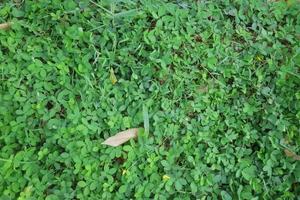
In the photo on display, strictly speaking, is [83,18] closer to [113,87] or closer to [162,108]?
[113,87]

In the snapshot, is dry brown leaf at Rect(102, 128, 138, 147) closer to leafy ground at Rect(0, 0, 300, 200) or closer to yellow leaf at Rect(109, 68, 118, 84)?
leafy ground at Rect(0, 0, 300, 200)

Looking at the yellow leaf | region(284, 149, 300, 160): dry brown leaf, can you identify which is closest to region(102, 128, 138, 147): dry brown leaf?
the yellow leaf

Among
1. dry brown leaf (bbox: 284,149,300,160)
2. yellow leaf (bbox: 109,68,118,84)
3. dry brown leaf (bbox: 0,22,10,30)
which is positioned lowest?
dry brown leaf (bbox: 284,149,300,160)

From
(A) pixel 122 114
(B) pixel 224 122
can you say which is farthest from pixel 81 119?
(B) pixel 224 122

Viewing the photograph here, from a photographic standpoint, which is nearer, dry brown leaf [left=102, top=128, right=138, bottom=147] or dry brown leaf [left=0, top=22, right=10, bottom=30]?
dry brown leaf [left=102, top=128, right=138, bottom=147]

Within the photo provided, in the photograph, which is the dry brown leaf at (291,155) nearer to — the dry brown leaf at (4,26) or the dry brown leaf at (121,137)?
the dry brown leaf at (121,137)

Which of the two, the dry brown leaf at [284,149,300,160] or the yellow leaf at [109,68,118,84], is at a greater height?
the yellow leaf at [109,68,118,84]

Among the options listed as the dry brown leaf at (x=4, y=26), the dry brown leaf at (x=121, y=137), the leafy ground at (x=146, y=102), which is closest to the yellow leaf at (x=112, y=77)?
the leafy ground at (x=146, y=102)
